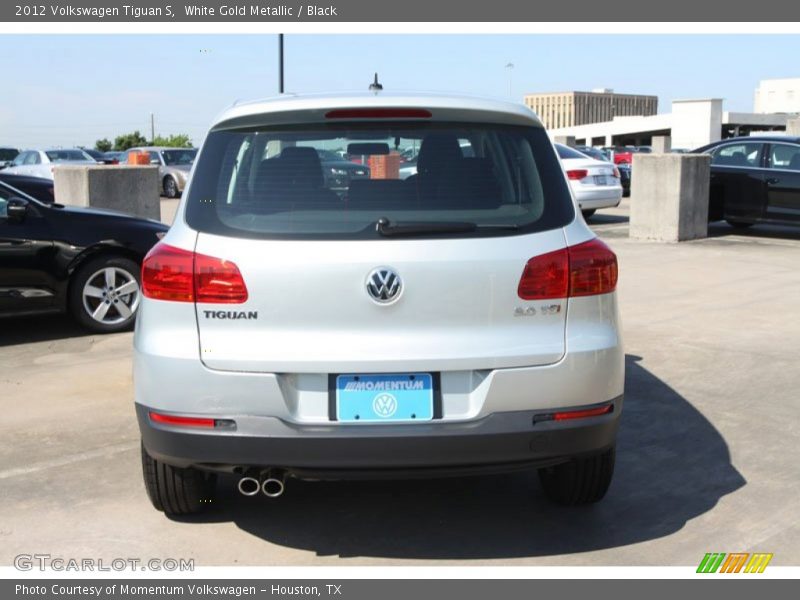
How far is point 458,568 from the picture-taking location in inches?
160

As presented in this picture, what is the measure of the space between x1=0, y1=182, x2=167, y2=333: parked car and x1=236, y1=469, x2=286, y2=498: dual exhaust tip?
508 cm

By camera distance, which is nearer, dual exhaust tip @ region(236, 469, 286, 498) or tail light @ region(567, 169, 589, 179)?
dual exhaust tip @ region(236, 469, 286, 498)

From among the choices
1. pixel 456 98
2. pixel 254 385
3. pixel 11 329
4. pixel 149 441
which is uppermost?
pixel 456 98

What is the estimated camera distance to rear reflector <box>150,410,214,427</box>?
3.85 m

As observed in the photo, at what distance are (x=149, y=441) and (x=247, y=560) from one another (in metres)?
0.62

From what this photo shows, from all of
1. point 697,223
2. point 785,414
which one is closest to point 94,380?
point 785,414

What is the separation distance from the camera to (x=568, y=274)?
3.93 metres

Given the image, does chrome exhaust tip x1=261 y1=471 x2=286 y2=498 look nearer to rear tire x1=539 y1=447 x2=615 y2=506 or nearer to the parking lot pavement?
the parking lot pavement

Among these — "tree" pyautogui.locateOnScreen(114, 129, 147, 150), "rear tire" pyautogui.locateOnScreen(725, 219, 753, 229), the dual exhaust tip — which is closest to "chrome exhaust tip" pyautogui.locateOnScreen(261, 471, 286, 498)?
the dual exhaust tip

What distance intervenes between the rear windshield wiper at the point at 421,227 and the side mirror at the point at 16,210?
5473 millimetres

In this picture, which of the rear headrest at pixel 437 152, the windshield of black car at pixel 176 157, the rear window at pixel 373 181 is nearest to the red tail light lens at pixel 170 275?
the rear window at pixel 373 181

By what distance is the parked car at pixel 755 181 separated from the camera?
51.9ft

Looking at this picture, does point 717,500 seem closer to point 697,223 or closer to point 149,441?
point 149,441

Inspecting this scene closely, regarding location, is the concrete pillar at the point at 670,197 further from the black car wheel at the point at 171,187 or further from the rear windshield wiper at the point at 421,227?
the black car wheel at the point at 171,187
